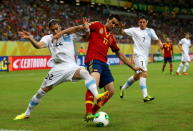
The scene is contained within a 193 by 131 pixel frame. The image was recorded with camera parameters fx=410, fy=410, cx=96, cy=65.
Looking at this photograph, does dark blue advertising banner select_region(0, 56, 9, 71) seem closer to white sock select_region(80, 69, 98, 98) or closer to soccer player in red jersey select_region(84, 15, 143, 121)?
soccer player in red jersey select_region(84, 15, 143, 121)

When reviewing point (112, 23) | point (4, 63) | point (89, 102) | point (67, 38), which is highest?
point (112, 23)

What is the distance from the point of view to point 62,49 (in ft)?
27.9

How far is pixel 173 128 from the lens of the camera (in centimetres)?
746

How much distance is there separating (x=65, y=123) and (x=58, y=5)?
4429cm

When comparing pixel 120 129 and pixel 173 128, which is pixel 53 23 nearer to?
pixel 120 129

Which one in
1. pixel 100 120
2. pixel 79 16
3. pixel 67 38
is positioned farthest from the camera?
pixel 79 16

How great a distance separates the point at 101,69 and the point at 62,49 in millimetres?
943

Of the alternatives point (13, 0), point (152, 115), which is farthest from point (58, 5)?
point (152, 115)

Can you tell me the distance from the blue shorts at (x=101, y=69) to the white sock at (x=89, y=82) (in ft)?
0.62

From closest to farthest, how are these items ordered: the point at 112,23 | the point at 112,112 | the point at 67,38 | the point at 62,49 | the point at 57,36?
the point at 57,36 → the point at 112,23 → the point at 62,49 → the point at 67,38 → the point at 112,112

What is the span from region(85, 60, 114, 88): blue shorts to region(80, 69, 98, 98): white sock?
19 cm

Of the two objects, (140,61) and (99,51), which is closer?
(99,51)

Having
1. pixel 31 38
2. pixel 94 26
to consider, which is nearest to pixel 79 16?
pixel 94 26

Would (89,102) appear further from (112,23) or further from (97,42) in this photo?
(112,23)
